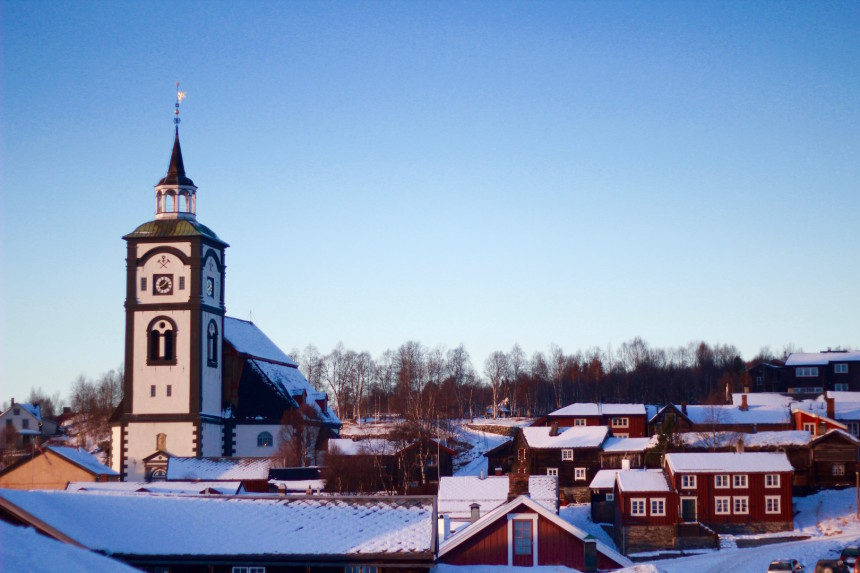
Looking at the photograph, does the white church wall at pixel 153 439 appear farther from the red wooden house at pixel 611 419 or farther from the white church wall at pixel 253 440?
the red wooden house at pixel 611 419

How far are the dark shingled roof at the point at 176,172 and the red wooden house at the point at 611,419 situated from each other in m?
31.6

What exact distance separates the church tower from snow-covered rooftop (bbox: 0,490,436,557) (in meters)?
38.5

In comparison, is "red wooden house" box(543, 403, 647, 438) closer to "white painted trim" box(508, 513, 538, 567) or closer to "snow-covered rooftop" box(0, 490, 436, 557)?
"white painted trim" box(508, 513, 538, 567)

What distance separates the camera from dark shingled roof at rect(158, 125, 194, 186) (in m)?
71.8

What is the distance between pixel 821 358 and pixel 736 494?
47.5 metres

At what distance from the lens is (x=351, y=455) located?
219 ft

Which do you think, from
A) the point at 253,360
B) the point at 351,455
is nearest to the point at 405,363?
the point at 253,360

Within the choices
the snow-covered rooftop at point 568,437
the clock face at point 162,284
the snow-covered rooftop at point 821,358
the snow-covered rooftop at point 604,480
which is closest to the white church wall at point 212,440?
the clock face at point 162,284

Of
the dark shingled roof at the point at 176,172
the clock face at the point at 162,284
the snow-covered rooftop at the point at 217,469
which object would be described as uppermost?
the dark shingled roof at the point at 176,172

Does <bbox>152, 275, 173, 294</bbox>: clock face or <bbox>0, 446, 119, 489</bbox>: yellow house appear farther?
<bbox>152, 275, 173, 294</bbox>: clock face

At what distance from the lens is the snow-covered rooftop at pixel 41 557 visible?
12.3 meters

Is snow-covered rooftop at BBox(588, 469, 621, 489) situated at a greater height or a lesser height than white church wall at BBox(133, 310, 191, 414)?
lesser

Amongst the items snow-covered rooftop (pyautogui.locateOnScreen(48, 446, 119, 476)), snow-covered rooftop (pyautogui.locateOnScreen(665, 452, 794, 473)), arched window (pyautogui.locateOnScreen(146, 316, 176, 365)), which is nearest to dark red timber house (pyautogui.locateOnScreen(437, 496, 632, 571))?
snow-covered rooftop (pyautogui.locateOnScreen(665, 452, 794, 473))

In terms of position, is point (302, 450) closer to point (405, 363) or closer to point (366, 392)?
point (405, 363)
